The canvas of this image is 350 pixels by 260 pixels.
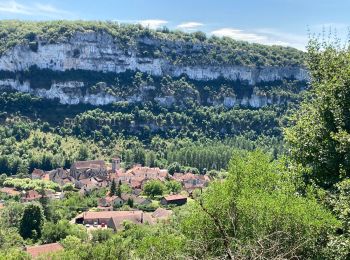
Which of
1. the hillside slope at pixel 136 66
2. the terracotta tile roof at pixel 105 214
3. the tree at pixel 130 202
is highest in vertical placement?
the hillside slope at pixel 136 66

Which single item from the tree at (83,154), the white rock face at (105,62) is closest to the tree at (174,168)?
the tree at (83,154)

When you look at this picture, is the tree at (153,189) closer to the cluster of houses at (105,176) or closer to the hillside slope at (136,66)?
the cluster of houses at (105,176)

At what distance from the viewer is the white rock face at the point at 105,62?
12669 cm

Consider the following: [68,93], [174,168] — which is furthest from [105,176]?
[68,93]

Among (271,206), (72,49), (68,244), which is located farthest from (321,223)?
(72,49)

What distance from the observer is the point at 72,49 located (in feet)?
431

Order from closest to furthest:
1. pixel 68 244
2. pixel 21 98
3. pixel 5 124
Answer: pixel 68 244 → pixel 5 124 → pixel 21 98

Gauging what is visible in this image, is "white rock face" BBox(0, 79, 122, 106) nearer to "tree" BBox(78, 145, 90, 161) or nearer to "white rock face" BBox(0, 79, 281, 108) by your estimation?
"white rock face" BBox(0, 79, 281, 108)

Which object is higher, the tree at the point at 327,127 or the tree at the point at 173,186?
the tree at the point at 327,127

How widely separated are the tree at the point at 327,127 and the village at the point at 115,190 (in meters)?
24.8

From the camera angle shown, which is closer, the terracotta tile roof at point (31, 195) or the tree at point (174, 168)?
the terracotta tile roof at point (31, 195)

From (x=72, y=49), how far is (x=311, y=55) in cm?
12102

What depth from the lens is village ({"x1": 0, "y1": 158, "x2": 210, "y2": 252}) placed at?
48.2m

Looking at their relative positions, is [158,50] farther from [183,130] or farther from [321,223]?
[321,223]
